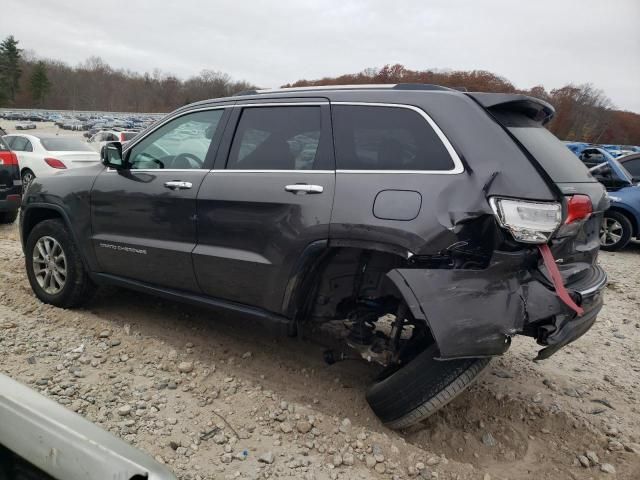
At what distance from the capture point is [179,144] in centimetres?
371

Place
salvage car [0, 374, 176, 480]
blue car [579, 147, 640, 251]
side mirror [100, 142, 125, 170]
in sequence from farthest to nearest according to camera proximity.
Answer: blue car [579, 147, 640, 251]
side mirror [100, 142, 125, 170]
salvage car [0, 374, 176, 480]

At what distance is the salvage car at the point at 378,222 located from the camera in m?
2.39

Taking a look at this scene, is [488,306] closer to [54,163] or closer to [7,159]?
[7,159]

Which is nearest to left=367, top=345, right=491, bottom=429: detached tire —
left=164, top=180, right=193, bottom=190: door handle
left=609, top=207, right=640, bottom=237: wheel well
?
left=164, top=180, right=193, bottom=190: door handle

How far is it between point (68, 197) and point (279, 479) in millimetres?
2959

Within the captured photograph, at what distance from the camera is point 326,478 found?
98.8 inches

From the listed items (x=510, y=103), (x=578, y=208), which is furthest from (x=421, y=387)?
(x=510, y=103)

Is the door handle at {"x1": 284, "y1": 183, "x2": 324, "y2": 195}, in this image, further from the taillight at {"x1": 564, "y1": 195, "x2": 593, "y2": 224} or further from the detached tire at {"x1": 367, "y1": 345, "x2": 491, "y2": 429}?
the taillight at {"x1": 564, "y1": 195, "x2": 593, "y2": 224}

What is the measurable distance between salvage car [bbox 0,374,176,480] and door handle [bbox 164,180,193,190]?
2129 millimetres

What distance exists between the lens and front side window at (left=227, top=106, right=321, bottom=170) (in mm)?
3074

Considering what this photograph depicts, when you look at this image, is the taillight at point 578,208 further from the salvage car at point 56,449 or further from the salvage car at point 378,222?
the salvage car at point 56,449

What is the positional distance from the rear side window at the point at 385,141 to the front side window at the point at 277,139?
0.19 metres

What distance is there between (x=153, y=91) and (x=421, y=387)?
4683 inches

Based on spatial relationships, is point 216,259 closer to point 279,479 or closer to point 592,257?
point 279,479
